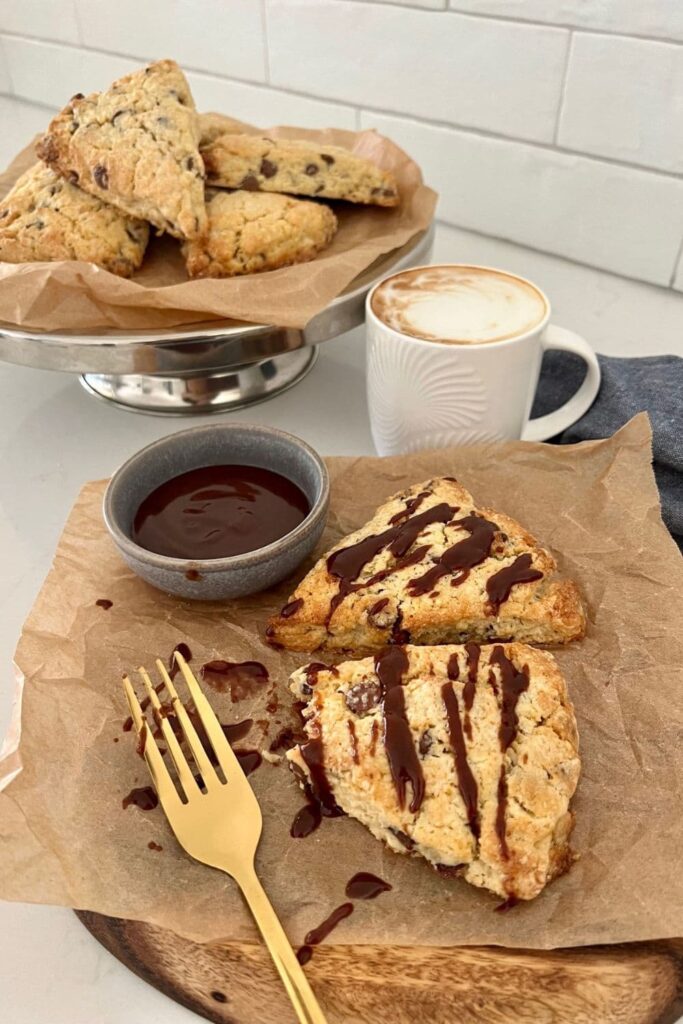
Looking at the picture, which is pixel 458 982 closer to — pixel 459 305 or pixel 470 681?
pixel 470 681

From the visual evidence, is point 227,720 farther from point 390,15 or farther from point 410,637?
point 390,15

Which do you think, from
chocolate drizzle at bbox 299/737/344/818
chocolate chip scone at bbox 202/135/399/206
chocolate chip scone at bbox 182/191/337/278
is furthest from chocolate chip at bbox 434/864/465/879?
chocolate chip scone at bbox 202/135/399/206

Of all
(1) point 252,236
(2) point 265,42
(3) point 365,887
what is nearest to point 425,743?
(3) point 365,887

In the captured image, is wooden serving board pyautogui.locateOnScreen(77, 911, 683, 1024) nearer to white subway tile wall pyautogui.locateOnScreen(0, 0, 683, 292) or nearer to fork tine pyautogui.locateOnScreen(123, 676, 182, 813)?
fork tine pyautogui.locateOnScreen(123, 676, 182, 813)

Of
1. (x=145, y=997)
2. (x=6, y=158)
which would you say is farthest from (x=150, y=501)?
(x=6, y=158)

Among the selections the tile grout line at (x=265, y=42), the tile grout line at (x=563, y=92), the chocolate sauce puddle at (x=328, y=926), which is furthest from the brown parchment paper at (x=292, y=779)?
the tile grout line at (x=265, y=42)

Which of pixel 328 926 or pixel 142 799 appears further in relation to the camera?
pixel 142 799
